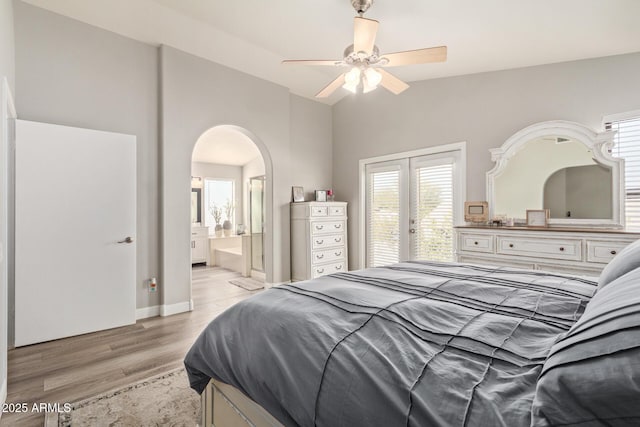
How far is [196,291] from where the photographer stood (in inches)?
187

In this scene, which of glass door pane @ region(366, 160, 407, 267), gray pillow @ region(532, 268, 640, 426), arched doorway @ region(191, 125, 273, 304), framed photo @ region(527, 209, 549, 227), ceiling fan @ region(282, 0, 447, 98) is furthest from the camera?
arched doorway @ region(191, 125, 273, 304)

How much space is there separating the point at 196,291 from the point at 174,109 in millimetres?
2606

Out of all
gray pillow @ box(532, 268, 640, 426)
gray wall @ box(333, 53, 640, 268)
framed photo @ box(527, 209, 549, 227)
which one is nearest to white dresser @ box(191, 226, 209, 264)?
gray wall @ box(333, 53, 640, 268)

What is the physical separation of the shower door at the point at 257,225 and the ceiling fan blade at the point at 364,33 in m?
3.50

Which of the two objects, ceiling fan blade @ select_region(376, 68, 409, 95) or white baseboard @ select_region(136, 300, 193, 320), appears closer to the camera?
ceiling fan blade @ select_region(376, 68, 409, 95)

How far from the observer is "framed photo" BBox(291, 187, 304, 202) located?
5.01 m

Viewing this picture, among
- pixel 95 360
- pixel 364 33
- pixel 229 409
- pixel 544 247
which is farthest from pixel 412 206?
pixel 95 360

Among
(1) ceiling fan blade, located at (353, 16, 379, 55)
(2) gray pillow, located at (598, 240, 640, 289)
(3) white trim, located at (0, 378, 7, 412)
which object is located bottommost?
(3) white trim, located at (0, 378, 7, 412)

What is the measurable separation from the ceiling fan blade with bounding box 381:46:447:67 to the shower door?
350 centimetres

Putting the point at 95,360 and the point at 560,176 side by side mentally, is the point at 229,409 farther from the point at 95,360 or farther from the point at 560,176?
the point at 560,176

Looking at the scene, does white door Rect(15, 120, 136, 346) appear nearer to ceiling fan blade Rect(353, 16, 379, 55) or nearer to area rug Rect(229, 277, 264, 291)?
area rug Rect(229, 277, 264, 291)

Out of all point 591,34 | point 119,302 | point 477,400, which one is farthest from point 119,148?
point 591,34

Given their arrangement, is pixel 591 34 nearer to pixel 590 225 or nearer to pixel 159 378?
pixel 590 225

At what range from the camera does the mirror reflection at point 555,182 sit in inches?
120
